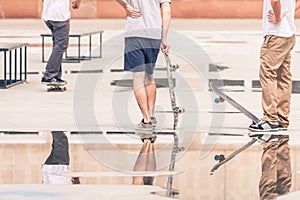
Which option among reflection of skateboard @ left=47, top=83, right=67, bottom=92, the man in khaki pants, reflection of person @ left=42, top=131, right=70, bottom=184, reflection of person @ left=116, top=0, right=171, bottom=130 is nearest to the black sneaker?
the man in khaki pants

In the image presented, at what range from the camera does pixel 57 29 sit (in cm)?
1602

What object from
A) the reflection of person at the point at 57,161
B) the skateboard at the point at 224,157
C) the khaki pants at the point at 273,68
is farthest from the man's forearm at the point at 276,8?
the reflection of person at the point at 57,161

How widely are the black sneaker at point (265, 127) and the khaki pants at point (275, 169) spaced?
43 centimetres

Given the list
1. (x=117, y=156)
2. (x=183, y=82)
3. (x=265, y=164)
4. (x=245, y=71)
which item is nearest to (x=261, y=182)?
(x=265, y=164)

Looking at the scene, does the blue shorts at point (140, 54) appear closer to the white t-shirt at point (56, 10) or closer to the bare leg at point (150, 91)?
the bare leg at point (150, 91)

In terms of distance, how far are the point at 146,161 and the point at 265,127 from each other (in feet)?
6.99

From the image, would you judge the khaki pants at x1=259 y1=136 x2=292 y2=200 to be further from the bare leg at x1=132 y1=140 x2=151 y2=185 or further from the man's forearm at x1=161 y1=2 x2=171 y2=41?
the man's forearm at x1=161 y1=2 x2=171 y2=41

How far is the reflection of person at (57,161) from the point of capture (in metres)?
9.20

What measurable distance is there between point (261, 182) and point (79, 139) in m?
2.79

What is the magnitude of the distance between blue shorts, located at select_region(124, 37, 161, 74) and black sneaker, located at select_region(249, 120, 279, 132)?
133 centimetres

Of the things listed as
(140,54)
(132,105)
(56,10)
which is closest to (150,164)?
(140,54)

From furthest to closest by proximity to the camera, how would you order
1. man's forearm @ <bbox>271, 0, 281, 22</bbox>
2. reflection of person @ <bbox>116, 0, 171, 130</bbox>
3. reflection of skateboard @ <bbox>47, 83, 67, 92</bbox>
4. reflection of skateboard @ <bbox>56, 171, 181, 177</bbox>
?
reflection of skateboard @ <bbox>47, 83, 67, 92</bbox> → reflection of person @ <bbox>116, 0, 171, 130</bbox> → man's forearm @ <bbox>271, 0, 281, 22</bbox> → reflection of skateboard @ <bbox>56, 171, 181, 177</bbox>

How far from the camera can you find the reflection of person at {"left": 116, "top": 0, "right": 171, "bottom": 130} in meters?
11.9

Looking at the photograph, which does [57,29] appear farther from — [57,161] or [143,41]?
[57,161]
